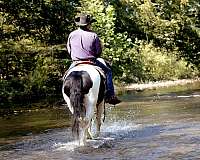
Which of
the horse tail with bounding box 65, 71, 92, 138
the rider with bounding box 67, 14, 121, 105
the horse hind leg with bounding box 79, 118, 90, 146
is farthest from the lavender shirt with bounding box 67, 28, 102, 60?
the horse hind leg with bounding box 79, 118, 90, 146

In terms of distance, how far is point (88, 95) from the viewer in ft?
23.7

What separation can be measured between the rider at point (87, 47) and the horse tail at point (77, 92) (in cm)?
57

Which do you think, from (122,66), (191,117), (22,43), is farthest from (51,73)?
(122,66)

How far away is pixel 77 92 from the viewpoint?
7.06 meters

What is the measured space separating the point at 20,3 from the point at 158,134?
16162mm

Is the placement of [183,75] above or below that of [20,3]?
below

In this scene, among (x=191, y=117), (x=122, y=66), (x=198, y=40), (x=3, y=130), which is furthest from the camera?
(x=198, y=40)

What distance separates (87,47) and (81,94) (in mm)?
980

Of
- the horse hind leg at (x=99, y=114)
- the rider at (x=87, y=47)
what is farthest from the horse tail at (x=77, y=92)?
the horse hind leg at (x=99, y=114)

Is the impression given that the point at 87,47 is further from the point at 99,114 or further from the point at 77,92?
the point at 99,114

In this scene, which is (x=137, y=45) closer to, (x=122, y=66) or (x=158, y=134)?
(x=122, y=66)

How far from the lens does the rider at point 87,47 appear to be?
7719mm

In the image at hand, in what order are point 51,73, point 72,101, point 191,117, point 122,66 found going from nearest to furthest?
point 72,101
point 191,117
point 51,73
point 122,66

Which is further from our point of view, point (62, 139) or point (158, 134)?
point (62, 139)
